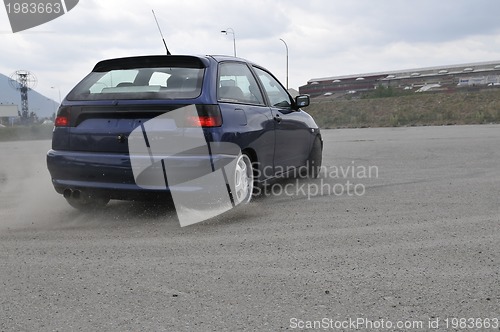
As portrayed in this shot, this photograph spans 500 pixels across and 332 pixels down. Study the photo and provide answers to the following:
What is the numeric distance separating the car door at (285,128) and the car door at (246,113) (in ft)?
0.64

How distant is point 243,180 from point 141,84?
4.58 ft

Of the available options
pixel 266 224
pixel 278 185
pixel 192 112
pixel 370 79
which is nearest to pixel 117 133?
pixel 192 112

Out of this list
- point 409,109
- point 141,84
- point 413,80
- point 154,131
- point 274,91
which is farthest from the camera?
point 413,80

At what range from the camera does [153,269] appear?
3.43m

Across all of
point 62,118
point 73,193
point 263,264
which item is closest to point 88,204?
point 73,193

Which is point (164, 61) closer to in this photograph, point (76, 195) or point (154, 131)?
point (154, 131)

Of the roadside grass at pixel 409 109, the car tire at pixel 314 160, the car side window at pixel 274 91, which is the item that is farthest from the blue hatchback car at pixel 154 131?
the roadside grass at pixel 409 109

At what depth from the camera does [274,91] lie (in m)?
6.58

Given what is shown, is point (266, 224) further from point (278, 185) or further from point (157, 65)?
point (278, 185)

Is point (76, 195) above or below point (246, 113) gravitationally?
below

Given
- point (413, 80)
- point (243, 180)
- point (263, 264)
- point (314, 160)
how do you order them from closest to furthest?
point (263, 264)
point (243, 180)
point (314, 160)
point (413, 80)

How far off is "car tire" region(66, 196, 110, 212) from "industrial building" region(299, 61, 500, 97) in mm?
72310

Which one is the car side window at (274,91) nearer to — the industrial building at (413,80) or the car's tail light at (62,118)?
the car's tail light at (62,118)

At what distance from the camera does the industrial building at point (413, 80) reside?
7806cm
